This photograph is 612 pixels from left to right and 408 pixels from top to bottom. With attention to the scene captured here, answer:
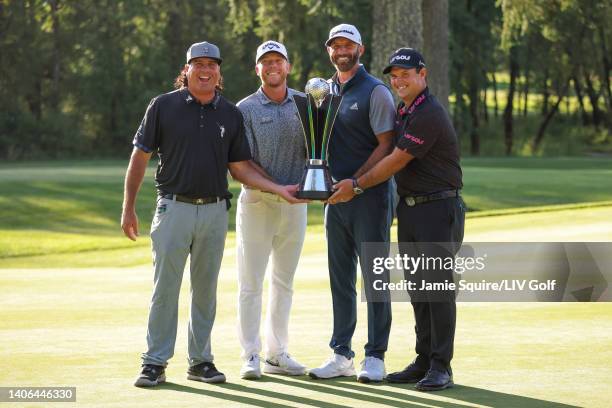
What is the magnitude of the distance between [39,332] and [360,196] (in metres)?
2.76

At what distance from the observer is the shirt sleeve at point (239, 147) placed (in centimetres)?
730

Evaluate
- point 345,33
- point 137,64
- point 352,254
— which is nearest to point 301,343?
point 352,254

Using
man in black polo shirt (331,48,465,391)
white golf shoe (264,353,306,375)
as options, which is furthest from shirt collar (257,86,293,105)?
white golf shoe (264,353,306,375)

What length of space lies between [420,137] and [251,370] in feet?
5.42

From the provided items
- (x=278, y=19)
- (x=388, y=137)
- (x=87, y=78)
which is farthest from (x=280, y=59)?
(x=87, y=78)

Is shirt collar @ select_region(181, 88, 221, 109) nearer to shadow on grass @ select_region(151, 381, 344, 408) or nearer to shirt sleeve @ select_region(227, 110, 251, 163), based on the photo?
shirt sleeve @ select_region(227, 110, 251, 163)

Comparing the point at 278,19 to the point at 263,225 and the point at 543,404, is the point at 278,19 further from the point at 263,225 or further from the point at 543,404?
the point at 543,404

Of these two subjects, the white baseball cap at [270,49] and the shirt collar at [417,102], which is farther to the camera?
the white baseball cap at [270,49]

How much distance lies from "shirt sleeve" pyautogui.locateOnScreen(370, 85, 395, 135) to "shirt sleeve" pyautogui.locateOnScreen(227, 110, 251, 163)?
75cm

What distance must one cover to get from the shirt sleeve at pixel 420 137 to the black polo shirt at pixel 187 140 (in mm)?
1064

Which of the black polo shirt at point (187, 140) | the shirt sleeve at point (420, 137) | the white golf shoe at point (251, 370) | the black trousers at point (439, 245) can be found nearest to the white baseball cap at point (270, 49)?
the black polo shirt at point (187, 140)

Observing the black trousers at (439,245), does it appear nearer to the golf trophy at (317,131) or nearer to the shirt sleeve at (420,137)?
the shirt sleeve at (420,137)

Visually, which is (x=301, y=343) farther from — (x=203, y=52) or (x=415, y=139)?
(x=203, y=52)

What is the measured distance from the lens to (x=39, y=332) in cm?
875
